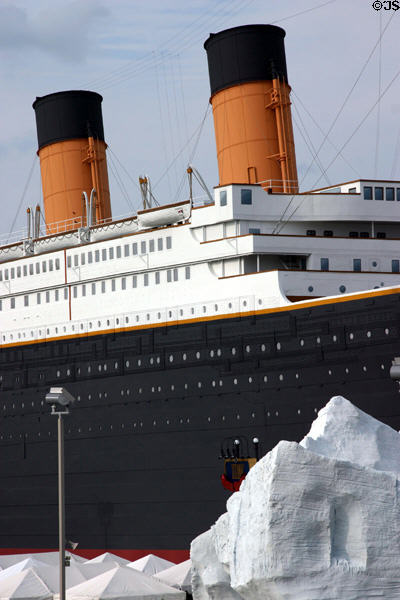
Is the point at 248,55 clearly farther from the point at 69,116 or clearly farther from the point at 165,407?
the point at 165,407

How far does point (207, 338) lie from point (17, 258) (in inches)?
409

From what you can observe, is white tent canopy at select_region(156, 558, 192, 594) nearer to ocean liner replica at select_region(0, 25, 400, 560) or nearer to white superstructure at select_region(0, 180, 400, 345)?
ocean liner replica at select_region(0, 25, 400, 560)

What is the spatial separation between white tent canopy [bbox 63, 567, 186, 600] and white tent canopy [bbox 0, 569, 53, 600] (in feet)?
3.55

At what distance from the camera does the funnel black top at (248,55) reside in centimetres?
3203

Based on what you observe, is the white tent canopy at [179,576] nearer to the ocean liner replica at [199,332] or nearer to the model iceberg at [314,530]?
the ocean liner replica at [199,332]

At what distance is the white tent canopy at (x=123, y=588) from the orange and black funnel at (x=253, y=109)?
510 inches

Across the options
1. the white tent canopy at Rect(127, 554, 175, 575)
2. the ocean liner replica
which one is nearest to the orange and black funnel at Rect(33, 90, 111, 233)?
the ocean liner replica

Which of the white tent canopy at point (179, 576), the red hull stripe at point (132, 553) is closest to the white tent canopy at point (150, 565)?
the white tent canopy at point (179, 576)

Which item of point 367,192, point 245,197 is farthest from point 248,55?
point 367,192

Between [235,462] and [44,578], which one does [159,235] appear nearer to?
[235,462]

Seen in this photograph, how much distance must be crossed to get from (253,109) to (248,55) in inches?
66.8

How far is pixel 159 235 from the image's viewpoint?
3123 cm

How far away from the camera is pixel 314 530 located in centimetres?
1322

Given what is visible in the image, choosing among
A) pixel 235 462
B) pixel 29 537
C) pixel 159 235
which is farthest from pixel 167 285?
pixel 29 537
